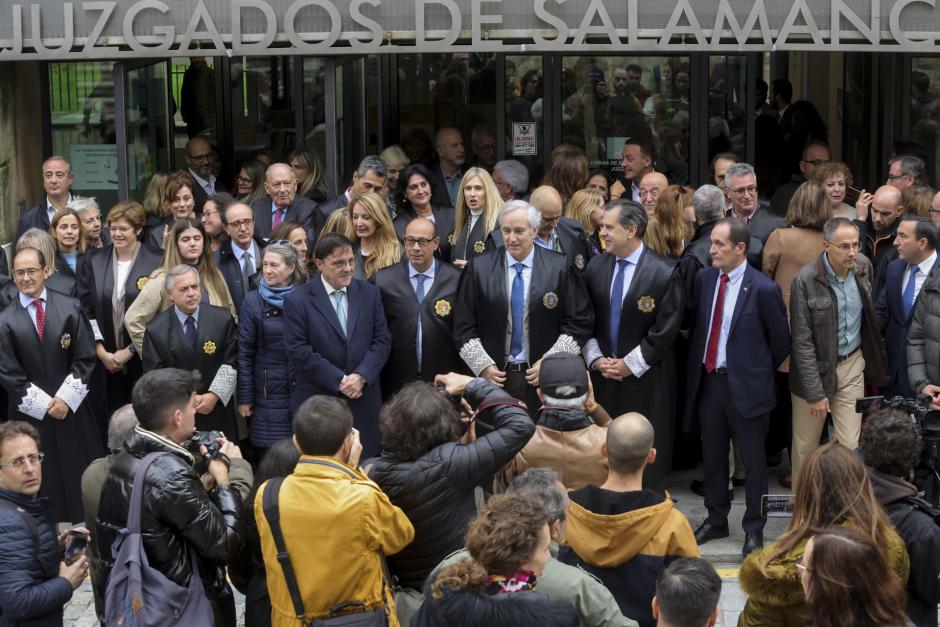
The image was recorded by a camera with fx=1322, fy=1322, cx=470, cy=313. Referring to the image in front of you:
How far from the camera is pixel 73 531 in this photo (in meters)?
5.47

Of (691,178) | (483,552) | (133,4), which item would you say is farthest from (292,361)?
(691,178)

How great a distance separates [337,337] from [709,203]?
264 cm

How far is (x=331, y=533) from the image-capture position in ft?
16.1

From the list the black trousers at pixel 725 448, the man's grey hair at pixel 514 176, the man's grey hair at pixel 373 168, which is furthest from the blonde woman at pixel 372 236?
the black trousers at pixel 725 448

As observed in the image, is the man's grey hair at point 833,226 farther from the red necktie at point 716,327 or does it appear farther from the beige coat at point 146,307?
the beige coat at point 146,307

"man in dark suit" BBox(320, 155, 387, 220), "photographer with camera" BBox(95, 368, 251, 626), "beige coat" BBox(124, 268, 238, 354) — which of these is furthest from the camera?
"man in dark suit" BBox(320, 155, 387, 220)

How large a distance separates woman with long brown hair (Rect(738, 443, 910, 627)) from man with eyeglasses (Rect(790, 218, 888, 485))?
3.13 m

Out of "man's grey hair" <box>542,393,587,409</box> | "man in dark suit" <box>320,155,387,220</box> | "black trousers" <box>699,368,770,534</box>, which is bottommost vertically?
"black trousers" <box>699,368,770,534</box>

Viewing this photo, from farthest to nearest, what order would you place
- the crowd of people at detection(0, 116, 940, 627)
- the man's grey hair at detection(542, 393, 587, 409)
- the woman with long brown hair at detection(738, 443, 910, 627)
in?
the man's grey hair at detection(542, 393, 587, 409) < the crowd of people at detection(0, 116, 940, 627) < the woman with long brown hair at detection(738, 443, 910, 627)

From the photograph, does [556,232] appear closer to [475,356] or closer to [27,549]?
[475,356]

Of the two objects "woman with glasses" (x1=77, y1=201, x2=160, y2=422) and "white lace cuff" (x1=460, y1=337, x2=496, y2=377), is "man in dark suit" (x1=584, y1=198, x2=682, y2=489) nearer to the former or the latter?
"white lace cuff" (x1=460, y1=337, x2=496, y2=377)

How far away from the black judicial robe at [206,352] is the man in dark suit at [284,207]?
1571 millimetres

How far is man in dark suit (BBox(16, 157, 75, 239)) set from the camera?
10.0 m

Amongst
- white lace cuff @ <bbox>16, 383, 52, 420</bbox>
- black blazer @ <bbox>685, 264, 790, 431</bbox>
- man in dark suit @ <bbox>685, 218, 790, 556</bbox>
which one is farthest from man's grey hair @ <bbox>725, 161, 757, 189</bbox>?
white lace cuff @ <bbox>16, 383, 52, 420</bbox>
